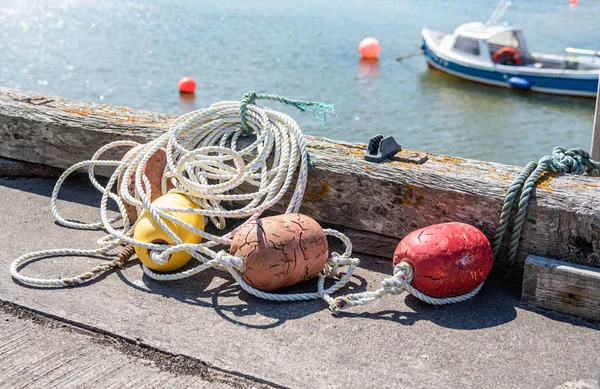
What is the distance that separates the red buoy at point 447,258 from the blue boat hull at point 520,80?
17.8 meters

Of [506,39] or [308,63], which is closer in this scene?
[506,39]

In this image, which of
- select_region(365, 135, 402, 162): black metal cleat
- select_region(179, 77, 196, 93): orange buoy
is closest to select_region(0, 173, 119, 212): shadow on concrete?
select_region(365, 135, 402, 162): black metal cleat

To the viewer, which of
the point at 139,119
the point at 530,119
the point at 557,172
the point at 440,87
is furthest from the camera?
the point at 440,87

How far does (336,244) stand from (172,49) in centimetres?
2134

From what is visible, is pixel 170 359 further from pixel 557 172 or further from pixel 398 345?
pixel 557 172

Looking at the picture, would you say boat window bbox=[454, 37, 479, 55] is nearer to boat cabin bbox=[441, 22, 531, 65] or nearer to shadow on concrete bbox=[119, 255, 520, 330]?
boat cabin bbox=[441, 22, 531, 65]

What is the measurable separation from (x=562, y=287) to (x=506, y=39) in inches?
737

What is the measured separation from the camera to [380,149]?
376cm

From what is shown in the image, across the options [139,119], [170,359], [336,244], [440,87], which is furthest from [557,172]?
[440,87]

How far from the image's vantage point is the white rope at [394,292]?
126 inches

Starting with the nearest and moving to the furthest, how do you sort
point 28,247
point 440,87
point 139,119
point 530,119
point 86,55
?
point 28,247
point 139,119
point 530,119
point 440,87
point 86,55

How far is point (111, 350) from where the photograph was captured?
9.48 feet

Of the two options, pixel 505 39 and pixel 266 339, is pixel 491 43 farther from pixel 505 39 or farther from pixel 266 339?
pixel 266 339

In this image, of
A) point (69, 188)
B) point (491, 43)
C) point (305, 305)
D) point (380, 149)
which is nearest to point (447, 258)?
point (305, 305)
